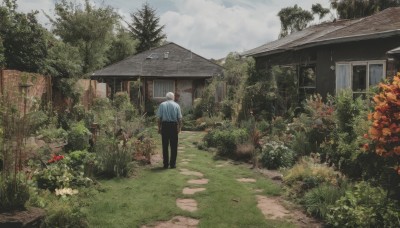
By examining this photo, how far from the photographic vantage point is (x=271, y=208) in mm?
6668

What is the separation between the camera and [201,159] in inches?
448

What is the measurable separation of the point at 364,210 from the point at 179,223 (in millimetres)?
2448

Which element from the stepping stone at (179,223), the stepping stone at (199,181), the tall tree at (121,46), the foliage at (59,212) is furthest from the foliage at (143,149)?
the tall tree at (121,46)

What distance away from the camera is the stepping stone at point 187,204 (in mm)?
6525

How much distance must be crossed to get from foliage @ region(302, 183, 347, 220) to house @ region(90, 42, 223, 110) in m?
20.7

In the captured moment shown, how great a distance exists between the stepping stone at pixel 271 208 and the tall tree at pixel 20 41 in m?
8.55

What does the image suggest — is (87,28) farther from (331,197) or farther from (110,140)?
(331,197)

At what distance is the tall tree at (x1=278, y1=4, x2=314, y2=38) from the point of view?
158ft

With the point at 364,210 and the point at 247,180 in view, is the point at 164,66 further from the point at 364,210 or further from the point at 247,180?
the point at 364,210

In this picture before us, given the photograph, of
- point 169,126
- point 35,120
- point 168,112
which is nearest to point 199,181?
point 169,126

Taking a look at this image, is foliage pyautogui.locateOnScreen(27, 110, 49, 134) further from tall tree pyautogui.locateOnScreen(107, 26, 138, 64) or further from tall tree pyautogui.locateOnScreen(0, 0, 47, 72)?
tall tree pyautogui.locateOnScreen(107, 26, 138, 64)

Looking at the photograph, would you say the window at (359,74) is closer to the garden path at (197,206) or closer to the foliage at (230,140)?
the foliage at (230,140)

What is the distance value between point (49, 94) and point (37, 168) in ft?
19.7

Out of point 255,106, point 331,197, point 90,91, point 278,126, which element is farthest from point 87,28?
point 331,197
